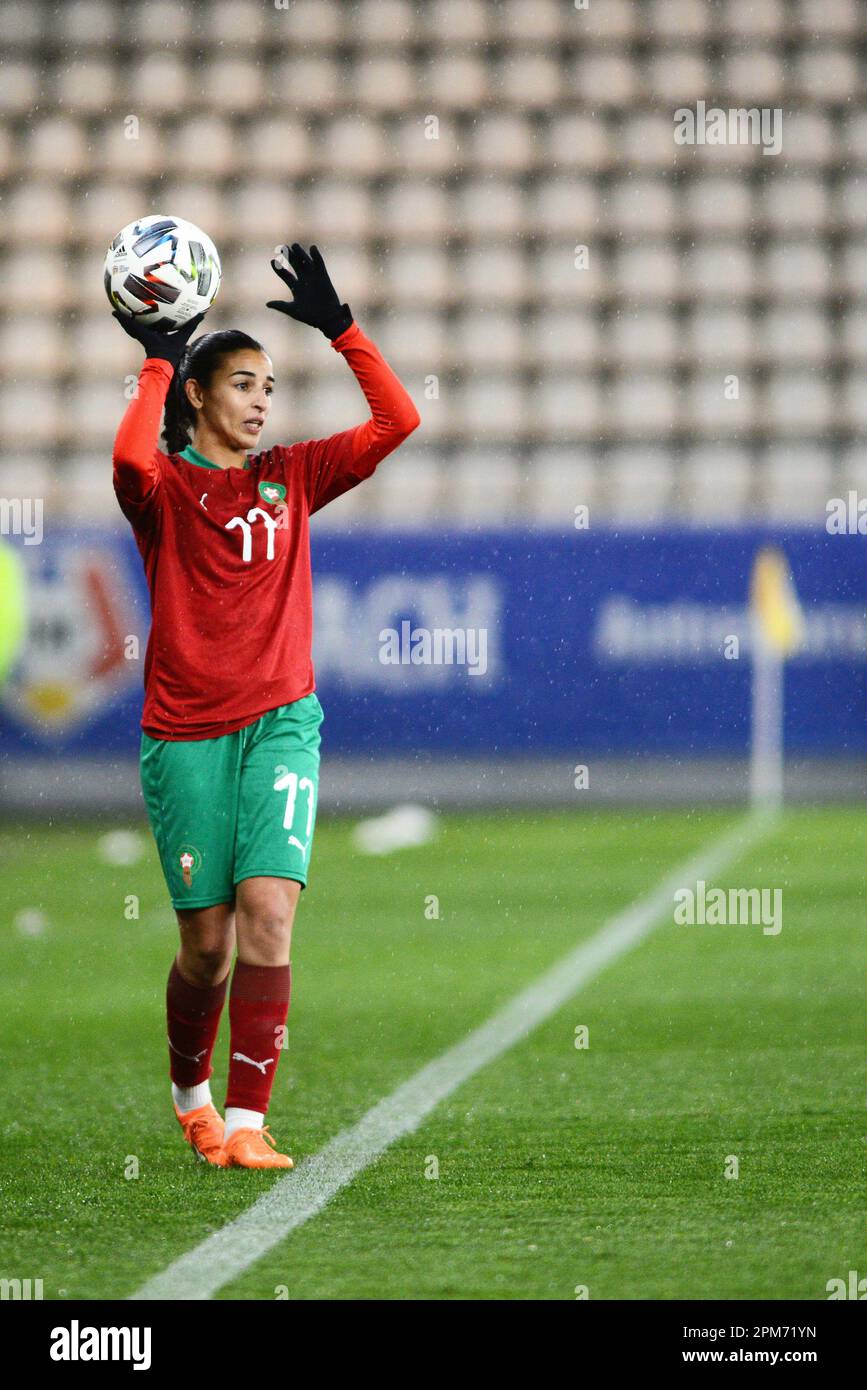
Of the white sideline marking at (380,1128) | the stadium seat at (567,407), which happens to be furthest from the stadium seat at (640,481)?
the white sideline marking at (380,1128)

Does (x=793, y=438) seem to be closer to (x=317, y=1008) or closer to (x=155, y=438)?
(x=317, y=1008)

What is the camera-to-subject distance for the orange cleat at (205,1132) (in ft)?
12.8

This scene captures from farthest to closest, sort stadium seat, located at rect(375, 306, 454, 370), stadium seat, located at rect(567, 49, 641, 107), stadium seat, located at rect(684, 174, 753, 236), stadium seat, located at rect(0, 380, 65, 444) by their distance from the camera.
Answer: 1. stadium seat, located at rect(567, 49, 641, 107)
2. stadium seat, located at rect(684, 174, 753, 236)
3. stadium seat, located at rect(375, 306, 454, 370)
4. stadium seat, located at rect(0, 380, 65, 444)

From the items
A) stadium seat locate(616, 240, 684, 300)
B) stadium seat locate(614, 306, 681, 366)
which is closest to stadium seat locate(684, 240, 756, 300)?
stadium seat locate(616, 240, 684, 300)

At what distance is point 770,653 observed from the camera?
44.1 feet

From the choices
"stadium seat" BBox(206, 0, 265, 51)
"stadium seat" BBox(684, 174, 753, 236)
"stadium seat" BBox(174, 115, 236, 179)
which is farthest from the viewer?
"stadium seat" BBox(206, 0, 265, 51)

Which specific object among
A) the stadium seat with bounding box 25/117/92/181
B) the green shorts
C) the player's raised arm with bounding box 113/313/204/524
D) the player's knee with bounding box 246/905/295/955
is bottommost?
the player's knee with bounding box 246/905/295/955

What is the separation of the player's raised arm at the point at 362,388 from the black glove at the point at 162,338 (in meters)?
0.20

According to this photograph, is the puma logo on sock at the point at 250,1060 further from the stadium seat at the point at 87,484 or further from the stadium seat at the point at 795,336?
the stadium seat at the point at 795,336

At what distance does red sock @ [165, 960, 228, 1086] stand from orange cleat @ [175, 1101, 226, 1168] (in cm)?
7

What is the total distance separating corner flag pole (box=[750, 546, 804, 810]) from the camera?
1329 centimetres

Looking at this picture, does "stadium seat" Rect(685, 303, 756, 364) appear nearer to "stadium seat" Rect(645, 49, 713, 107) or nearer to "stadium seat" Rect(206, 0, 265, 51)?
"stadium seat" Rect(645, 49, 713, 107)

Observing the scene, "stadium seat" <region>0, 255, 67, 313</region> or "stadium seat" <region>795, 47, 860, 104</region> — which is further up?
"stadium seat" <region>795, 47, 860, 104</region>

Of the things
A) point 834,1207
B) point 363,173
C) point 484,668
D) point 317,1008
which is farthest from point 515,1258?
point 363,173
